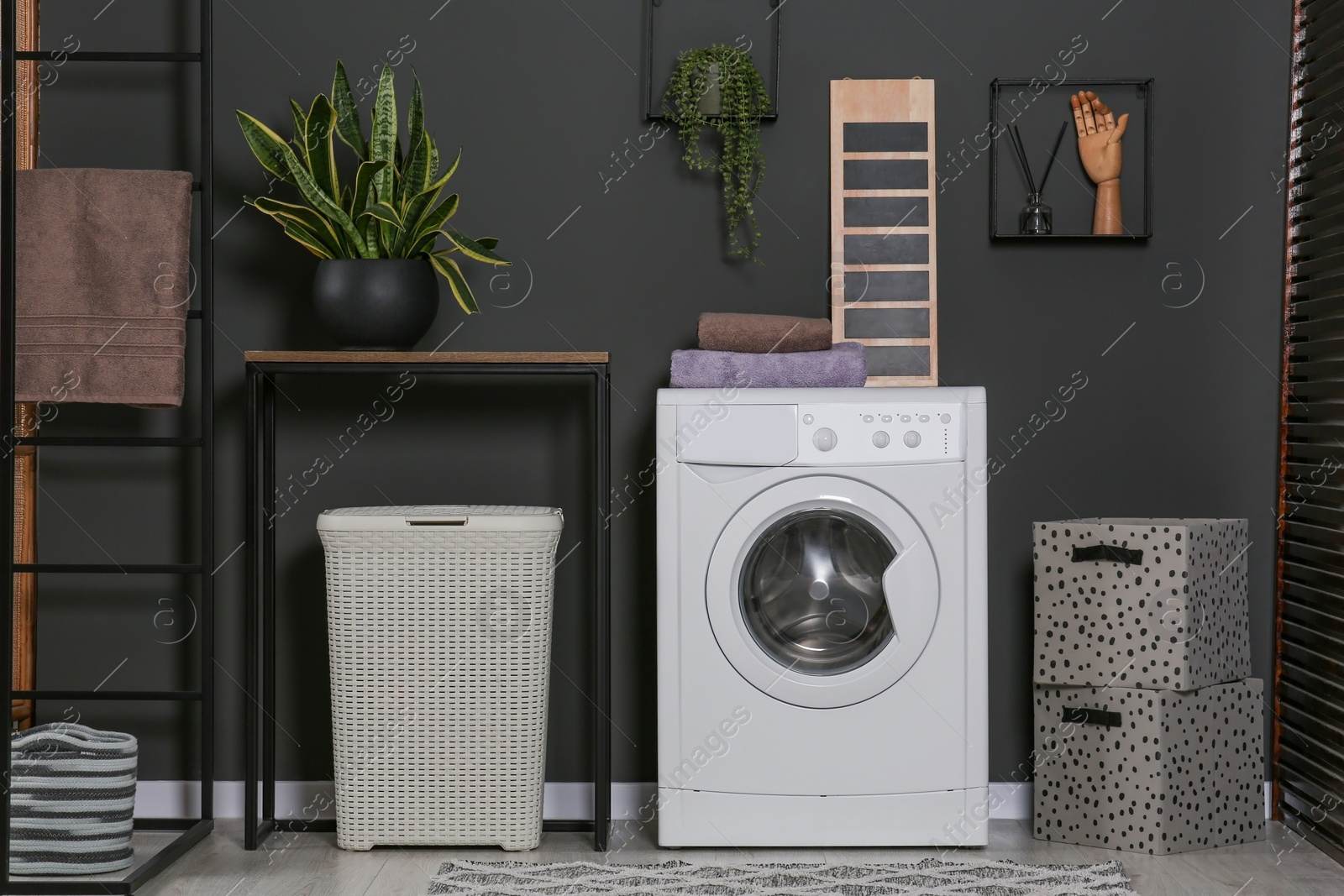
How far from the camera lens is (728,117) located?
2418 mm

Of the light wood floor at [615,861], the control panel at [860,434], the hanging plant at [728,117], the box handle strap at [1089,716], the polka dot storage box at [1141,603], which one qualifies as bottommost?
the light wood floor at [615,861]

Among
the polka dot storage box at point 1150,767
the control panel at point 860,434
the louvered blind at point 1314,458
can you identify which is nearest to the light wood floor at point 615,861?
the polka dot storage box at point 1150,767

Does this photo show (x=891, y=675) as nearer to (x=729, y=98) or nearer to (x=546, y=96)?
(x=729, y=98)

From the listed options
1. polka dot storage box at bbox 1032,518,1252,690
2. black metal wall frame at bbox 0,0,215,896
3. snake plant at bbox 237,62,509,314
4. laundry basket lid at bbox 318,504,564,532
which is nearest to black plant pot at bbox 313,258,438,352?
Result: snake plant at bbox 237,62,509,314

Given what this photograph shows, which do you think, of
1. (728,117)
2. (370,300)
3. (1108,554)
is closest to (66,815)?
(370,300)

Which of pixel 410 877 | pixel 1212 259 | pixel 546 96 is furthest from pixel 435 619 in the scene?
pixel 1212 259

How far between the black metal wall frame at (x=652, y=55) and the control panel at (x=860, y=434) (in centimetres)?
79

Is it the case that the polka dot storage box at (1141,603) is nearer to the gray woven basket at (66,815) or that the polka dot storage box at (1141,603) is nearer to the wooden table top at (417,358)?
the wooden table top at (417,358)

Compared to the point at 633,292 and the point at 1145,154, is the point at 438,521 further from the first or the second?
the point at 1145,154

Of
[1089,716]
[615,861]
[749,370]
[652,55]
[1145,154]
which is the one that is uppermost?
[652,55]

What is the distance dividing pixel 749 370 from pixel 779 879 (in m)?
0.96

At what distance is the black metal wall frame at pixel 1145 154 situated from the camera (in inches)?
96.3

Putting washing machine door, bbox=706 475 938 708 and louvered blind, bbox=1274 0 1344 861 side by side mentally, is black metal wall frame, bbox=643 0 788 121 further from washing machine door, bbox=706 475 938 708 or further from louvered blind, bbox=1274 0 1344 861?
louvered blind, bbox=1274 0 1344 861

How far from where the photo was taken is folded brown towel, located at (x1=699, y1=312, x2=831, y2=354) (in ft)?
7.37
